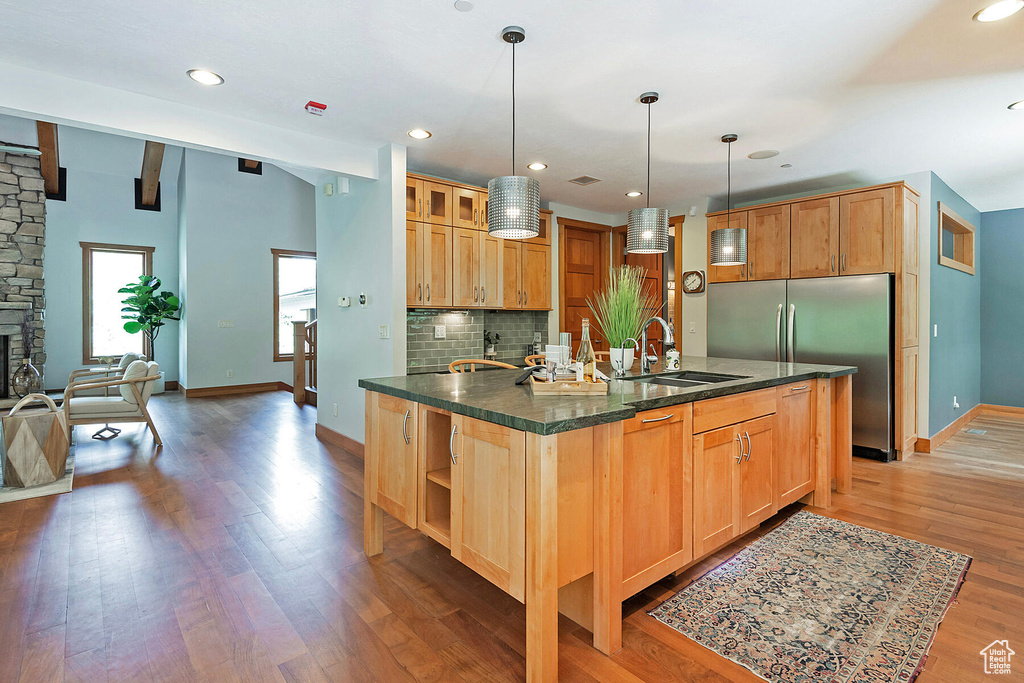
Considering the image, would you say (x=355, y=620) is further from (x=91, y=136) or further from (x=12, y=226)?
(x=91, y=136)

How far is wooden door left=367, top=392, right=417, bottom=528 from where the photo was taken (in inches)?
89.4

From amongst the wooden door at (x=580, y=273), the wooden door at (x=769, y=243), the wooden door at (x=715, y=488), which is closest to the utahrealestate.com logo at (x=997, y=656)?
the wooden door at (x=715, y=488)

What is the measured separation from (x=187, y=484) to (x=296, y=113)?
271 cm

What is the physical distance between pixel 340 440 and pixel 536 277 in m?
2.55

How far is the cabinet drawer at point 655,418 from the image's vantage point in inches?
75.6

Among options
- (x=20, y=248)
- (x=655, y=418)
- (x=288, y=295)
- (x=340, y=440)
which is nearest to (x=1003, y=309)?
(x=655, y=418)

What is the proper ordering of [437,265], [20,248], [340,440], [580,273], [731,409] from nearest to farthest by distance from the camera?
[731,409], [437,265], [340,440], [20,248], [580,273]

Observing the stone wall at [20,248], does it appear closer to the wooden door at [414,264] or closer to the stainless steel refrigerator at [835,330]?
the wooden door at [414,264]

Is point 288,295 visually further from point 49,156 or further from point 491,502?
point 491,502

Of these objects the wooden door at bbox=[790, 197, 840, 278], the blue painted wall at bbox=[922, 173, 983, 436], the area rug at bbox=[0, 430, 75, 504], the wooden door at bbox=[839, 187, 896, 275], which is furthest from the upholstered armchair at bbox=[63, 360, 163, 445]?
the blue painted wall at bbox=[922, 173, 983, 436]

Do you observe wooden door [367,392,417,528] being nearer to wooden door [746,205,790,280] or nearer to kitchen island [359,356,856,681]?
kitchen island [359,356,856,681]

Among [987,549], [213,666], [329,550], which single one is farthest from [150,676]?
[987,549]

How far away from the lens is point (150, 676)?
1.67m

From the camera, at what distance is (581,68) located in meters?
2.78
